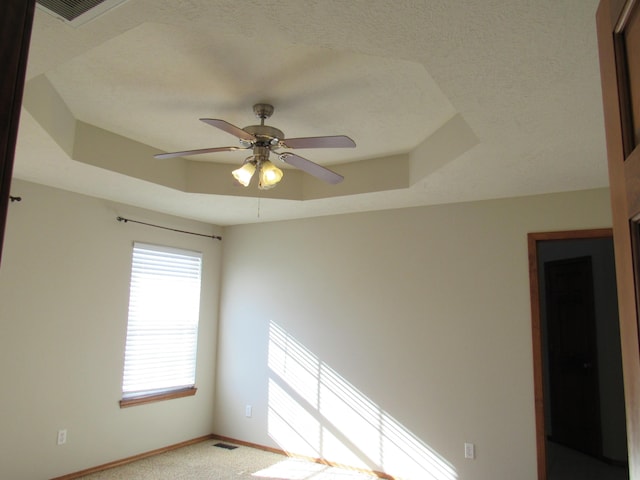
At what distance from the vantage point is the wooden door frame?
352cm

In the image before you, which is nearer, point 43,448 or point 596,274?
point 43,448

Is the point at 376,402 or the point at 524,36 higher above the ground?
the point at 524,36

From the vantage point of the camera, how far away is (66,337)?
3930 mm

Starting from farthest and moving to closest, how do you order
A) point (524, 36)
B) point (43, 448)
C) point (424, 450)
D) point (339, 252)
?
point (339, 252)
point (424, 450)
point (43, 448)
point (524, 36)

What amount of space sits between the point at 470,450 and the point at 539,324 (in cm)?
117

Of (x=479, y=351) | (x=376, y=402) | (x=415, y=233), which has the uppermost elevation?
(x=415, y=233)

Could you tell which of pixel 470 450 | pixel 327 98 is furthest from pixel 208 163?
pixel 470 450

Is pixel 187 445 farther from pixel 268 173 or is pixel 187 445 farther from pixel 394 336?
pixel 268 173

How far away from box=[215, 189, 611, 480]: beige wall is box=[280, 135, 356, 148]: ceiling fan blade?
1.98 metres

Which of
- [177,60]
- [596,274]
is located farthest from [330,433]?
[177,60]

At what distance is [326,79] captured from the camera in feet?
8.55

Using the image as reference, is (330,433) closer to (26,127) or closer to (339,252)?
(339,252)

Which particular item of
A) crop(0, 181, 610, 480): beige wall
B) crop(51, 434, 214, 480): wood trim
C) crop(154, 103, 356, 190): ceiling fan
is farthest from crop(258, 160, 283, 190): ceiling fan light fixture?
crop(51, 434, 214, 480): wood trim

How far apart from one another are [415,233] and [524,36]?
2.72 meters
